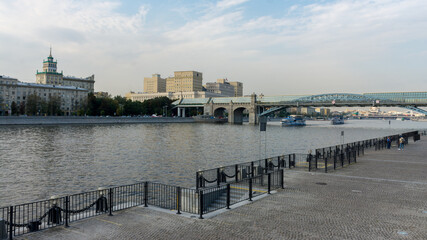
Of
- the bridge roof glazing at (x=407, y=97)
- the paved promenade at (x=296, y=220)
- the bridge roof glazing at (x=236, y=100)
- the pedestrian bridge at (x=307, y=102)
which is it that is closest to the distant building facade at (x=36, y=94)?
the pedestrian bridge at (x=307, y=102)

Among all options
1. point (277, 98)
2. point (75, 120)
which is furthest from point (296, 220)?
point (277, 98)

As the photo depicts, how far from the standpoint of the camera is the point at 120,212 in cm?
1309

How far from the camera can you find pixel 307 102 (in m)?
135

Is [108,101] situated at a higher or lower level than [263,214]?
higher

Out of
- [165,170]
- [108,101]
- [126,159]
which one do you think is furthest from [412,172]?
[108,101]

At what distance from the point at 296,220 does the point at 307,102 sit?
424ft

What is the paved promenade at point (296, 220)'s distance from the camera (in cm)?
1050

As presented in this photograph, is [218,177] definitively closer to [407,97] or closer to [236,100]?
[407,97]

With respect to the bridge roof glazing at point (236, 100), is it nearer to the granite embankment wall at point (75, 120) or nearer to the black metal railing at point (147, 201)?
the granite embankment wall at point (75, 120)

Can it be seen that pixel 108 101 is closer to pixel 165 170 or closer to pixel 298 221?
pixel 165 170

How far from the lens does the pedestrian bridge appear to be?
11156 centimetres

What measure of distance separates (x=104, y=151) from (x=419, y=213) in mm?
36092

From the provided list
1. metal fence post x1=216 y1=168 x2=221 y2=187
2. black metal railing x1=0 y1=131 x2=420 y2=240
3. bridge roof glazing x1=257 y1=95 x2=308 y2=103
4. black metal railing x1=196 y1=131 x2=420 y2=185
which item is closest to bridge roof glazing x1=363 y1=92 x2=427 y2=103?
bridge roof glazing x1=257 y1=95 x2=308 y2=103

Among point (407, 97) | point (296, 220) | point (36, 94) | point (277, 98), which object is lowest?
point (296, 220)
